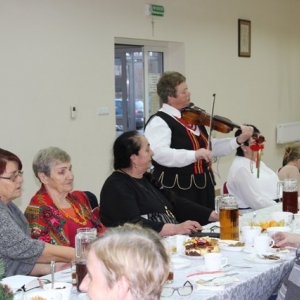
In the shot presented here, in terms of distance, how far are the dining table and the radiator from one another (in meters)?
5.86

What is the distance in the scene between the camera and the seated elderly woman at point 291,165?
4285mm

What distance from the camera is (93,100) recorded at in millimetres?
5594

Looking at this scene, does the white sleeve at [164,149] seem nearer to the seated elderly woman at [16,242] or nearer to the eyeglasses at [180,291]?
the seated elderly woman at [16,242]

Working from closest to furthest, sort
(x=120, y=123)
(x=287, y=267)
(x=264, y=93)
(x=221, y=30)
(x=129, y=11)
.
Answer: (x=287, y=267), (x=129, y=11), (x=120, y=123), (x=221, y=30), (x=264, y=93)

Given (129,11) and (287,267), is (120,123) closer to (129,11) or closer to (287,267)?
(129,11)

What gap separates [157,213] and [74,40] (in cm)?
248

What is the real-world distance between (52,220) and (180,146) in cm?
151

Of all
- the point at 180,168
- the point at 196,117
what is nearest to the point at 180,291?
the point at 180,168

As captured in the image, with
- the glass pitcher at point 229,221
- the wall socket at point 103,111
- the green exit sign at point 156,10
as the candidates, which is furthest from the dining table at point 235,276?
the green exit sign at point 156,10

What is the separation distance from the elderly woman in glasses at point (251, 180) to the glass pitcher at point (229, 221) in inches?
45.1

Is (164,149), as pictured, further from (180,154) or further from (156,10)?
(156,10)

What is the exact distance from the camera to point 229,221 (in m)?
2.85

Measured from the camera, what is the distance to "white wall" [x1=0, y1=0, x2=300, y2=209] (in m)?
4.95

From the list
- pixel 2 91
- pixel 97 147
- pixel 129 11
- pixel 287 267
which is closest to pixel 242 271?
pixel 287 267
